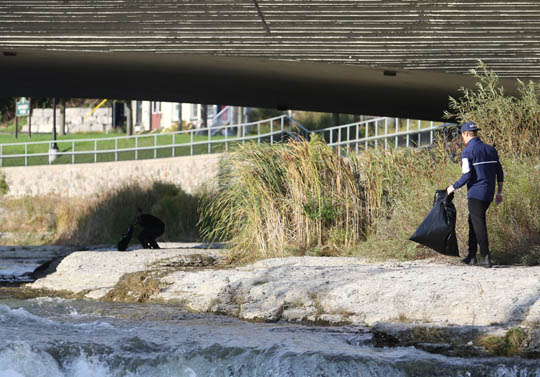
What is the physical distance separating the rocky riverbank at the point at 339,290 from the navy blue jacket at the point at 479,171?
890 mm

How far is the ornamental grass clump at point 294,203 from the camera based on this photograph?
45.5 feet

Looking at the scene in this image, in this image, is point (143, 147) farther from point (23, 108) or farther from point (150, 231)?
point (23, 108)

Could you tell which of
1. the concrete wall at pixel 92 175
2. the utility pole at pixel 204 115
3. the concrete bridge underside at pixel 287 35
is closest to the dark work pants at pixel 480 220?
the concrete bridge underside at pixel 287 35

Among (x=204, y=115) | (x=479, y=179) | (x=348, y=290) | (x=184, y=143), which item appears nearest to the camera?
(x=348, y=290)

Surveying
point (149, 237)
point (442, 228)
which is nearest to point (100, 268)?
point (149, 237)

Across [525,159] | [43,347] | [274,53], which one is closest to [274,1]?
[274,53]

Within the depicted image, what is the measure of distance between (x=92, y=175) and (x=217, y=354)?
25294 mm

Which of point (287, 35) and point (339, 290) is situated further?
point (287, 35)

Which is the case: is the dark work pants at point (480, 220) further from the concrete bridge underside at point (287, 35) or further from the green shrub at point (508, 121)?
the concrete bridge underside at point (287, 35)

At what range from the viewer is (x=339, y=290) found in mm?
10250

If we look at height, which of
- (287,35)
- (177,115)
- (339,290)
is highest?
(177,115)

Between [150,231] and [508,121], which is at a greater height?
[508,121]

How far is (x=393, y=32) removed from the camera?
1404 cm

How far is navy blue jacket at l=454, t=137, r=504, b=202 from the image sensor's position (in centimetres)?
1065
